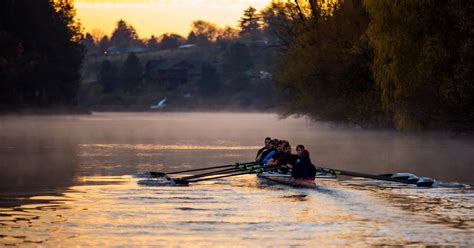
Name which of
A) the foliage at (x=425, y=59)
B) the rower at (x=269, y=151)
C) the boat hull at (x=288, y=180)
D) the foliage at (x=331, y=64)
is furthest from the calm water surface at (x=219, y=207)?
the foliage at (x=331, y=64)

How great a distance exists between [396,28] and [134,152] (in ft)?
48.5

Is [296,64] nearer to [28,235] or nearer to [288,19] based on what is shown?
[288,19]

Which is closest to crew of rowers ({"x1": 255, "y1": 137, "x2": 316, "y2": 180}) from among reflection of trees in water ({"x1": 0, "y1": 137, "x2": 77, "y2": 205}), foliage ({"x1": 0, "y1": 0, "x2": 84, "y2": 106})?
reflection of trees in water ({"x1": 0, "y1": 137, "x2": 77, "y2": 205})

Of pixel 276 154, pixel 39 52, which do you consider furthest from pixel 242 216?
pixel 39 52

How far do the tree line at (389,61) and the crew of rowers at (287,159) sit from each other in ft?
34.2

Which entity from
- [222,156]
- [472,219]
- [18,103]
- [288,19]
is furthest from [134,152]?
[18,103]

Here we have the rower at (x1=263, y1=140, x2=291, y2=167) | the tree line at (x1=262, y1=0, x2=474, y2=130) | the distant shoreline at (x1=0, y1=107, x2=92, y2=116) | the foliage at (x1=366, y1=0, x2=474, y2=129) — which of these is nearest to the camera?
the rower at (x1=263, y1=140, x2=291, y2=167)

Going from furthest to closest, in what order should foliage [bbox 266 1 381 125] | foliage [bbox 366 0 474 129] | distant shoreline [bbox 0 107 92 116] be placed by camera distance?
distant shoreline [bbox 0 107 92 116] → foliage [bbox 266 1 381 125] → foliage [bbox 366 0 474 129]

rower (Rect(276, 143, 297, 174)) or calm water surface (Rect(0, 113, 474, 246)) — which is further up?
rower (Rect(276, 143, 297, 174))

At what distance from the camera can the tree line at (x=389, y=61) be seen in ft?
143

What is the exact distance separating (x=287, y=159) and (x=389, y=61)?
1682 cm

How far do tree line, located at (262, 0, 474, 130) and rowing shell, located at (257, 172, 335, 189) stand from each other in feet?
37.2

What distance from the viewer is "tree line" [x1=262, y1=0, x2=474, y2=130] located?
143 feet

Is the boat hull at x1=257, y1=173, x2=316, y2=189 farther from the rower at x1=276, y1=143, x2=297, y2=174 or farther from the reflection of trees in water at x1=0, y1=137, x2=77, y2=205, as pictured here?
the reflection of trees in water at x1=0, y1=137, x2=77, y2=205
